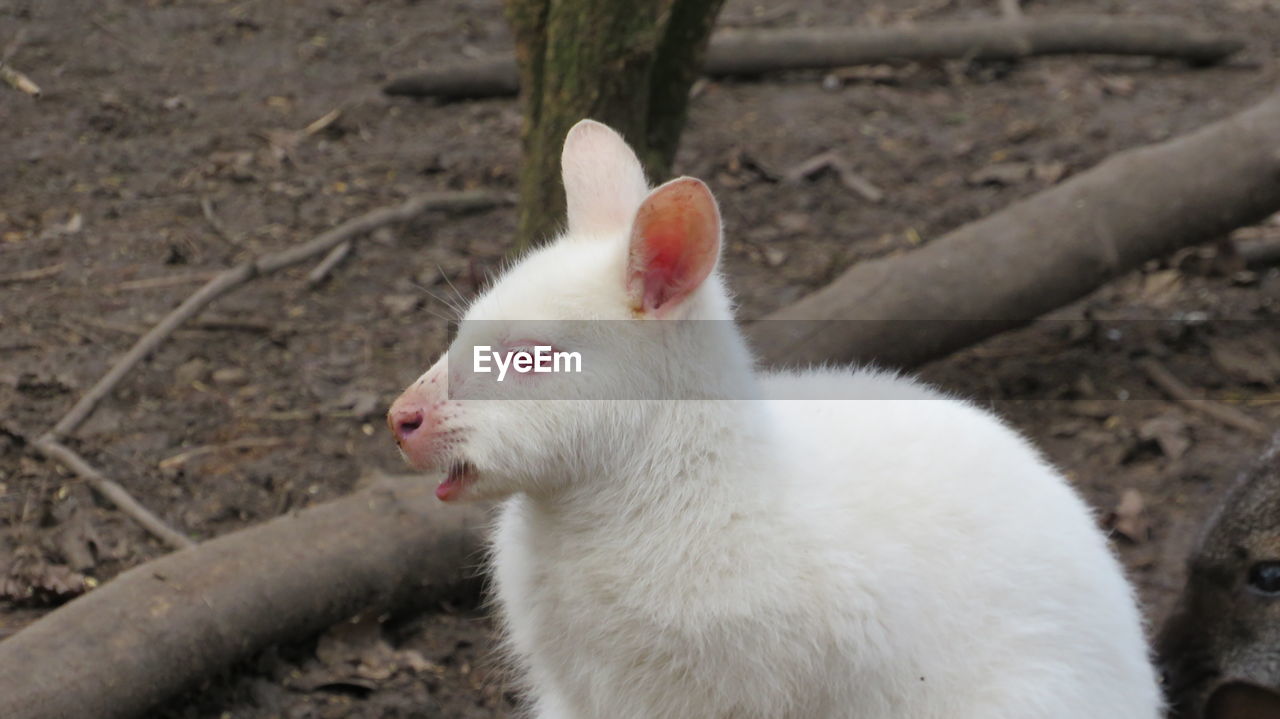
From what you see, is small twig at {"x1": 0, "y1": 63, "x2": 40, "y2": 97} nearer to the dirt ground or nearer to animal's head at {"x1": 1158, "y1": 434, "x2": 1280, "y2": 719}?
the dirt ground

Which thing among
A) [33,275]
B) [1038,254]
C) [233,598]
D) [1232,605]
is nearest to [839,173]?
[1038,254]

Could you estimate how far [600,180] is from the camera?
93.5 inches

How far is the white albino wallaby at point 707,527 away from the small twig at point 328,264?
8.71 feet

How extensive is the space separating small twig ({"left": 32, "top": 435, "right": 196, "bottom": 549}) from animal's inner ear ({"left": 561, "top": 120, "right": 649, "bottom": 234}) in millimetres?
1570

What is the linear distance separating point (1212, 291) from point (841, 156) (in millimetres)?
1827

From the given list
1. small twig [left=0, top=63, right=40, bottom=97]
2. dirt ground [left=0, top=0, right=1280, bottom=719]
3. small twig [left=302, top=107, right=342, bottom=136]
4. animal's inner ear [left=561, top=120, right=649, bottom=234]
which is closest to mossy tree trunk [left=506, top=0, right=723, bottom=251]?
dirt ground [left=0, top=0, right=1280, bottom=719]

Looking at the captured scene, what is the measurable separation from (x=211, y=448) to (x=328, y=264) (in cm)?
128

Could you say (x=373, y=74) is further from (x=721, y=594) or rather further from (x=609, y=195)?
(x=721, y=594)

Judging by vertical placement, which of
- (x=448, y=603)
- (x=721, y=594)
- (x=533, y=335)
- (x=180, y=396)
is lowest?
(x=448, y=603)

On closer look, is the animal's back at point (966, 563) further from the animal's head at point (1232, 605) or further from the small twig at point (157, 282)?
the small twig at point (157, 282)

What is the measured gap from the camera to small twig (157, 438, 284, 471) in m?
3.71

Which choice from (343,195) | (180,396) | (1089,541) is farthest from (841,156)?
(1089,541)

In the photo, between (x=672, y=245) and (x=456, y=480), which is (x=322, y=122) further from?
(x=672, y=245)

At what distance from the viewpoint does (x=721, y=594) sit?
218cm
